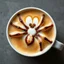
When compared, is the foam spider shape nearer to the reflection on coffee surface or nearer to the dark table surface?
the reflection on coffee surface

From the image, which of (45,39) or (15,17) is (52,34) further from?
(15,17)

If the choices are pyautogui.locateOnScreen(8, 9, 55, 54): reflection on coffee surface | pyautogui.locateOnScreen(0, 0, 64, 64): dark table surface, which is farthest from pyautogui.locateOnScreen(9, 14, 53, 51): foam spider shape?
pyautogui.locateOnScreen(0, 0, 64, 64): dark table surface
